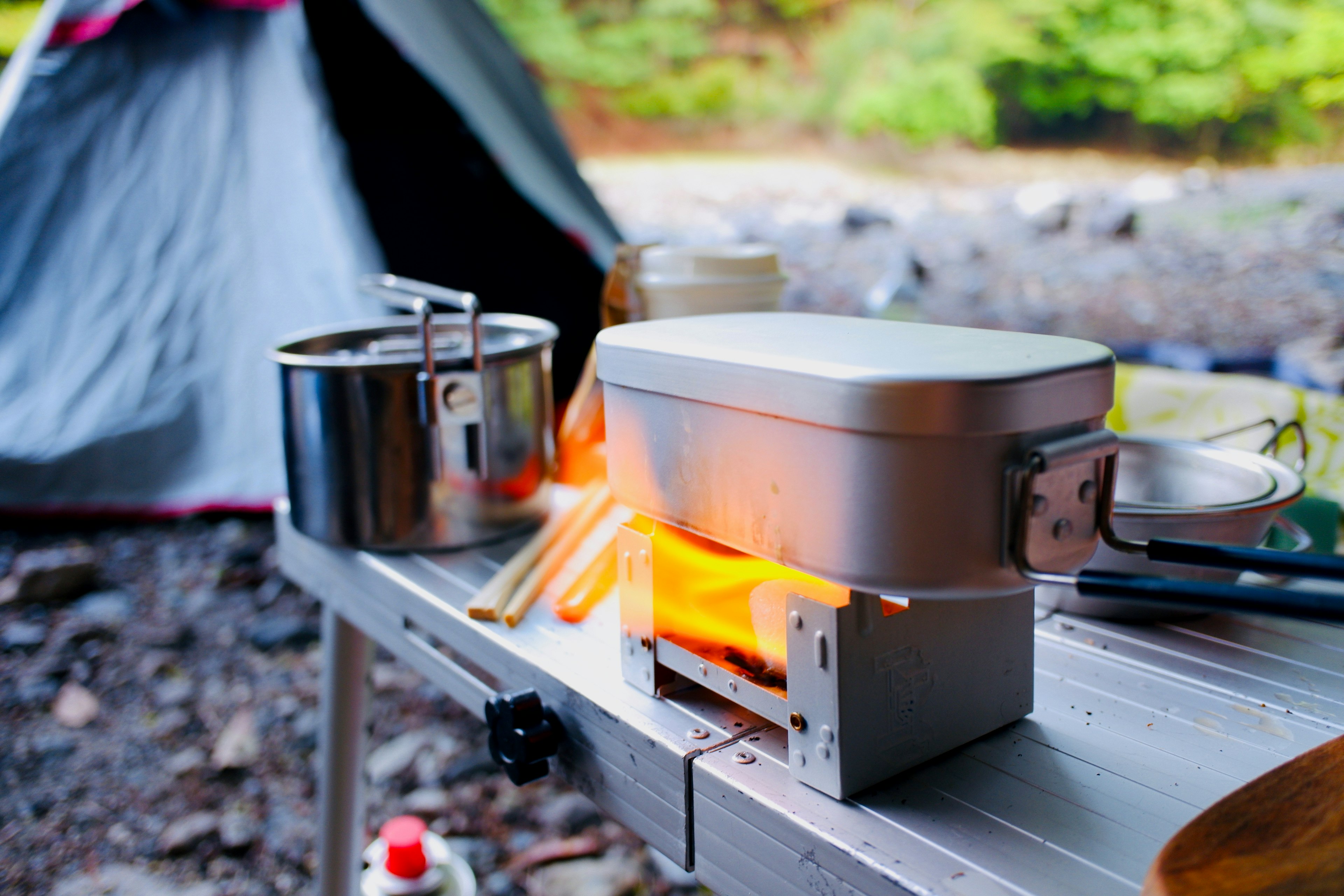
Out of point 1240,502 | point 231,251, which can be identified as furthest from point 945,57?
point 1240,502

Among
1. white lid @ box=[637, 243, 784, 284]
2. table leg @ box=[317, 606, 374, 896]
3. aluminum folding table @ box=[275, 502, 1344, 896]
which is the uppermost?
white lid @ box=[637, 243, 784, 284]

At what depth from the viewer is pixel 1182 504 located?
78 centimetres

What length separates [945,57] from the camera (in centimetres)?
535

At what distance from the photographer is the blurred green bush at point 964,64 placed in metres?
4.29

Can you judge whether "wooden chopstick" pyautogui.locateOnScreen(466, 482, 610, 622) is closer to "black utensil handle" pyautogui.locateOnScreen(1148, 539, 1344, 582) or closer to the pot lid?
the pot lid

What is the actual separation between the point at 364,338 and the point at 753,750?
0.73 m

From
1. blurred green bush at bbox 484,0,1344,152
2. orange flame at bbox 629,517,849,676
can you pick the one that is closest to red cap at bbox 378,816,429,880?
orange flame at bbox 629,517,849,676

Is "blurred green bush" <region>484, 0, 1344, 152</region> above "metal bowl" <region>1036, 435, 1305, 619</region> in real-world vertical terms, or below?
above

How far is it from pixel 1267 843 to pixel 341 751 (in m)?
0.98

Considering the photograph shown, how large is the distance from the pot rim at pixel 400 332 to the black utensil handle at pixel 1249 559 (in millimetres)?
630

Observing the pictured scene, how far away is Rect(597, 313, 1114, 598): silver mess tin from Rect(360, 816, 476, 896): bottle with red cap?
800 mm

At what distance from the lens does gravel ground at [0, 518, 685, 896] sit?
1.45m

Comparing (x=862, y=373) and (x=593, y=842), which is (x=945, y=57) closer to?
(x=593, y=842)

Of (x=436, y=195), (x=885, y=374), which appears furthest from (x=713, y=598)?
(x=436, y=195)
